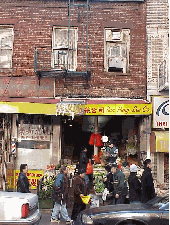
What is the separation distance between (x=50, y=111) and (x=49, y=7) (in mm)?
4785

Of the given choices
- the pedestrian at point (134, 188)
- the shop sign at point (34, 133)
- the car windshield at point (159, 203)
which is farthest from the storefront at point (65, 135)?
the car windshield at point (159, 203)

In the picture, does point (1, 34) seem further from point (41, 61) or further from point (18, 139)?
point (18, 139)

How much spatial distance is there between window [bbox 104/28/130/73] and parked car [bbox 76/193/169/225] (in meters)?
7.68

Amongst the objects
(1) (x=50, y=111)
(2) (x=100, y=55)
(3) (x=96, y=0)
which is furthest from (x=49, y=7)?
(1) (x=50, y=111)

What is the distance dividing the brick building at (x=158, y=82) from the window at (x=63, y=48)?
318cm

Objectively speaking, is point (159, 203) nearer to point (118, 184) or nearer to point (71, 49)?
point (118, 184)

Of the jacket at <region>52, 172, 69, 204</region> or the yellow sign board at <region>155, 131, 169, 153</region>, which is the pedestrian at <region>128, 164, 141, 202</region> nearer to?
the jacket at <region>52, 172, 69, 204</region>

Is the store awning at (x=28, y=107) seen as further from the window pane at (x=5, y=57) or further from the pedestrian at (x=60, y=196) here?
the pedestrian at (x=60, y=196)

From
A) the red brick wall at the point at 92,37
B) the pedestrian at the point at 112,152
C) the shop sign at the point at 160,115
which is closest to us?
the pedestrian at the point at 112,152

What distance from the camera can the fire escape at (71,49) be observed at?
14.3 meters

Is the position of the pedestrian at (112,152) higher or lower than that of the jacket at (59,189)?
higher

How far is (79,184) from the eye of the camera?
30.9 ft

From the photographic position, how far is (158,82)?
13.9m

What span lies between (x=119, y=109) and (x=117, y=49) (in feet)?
9.98
